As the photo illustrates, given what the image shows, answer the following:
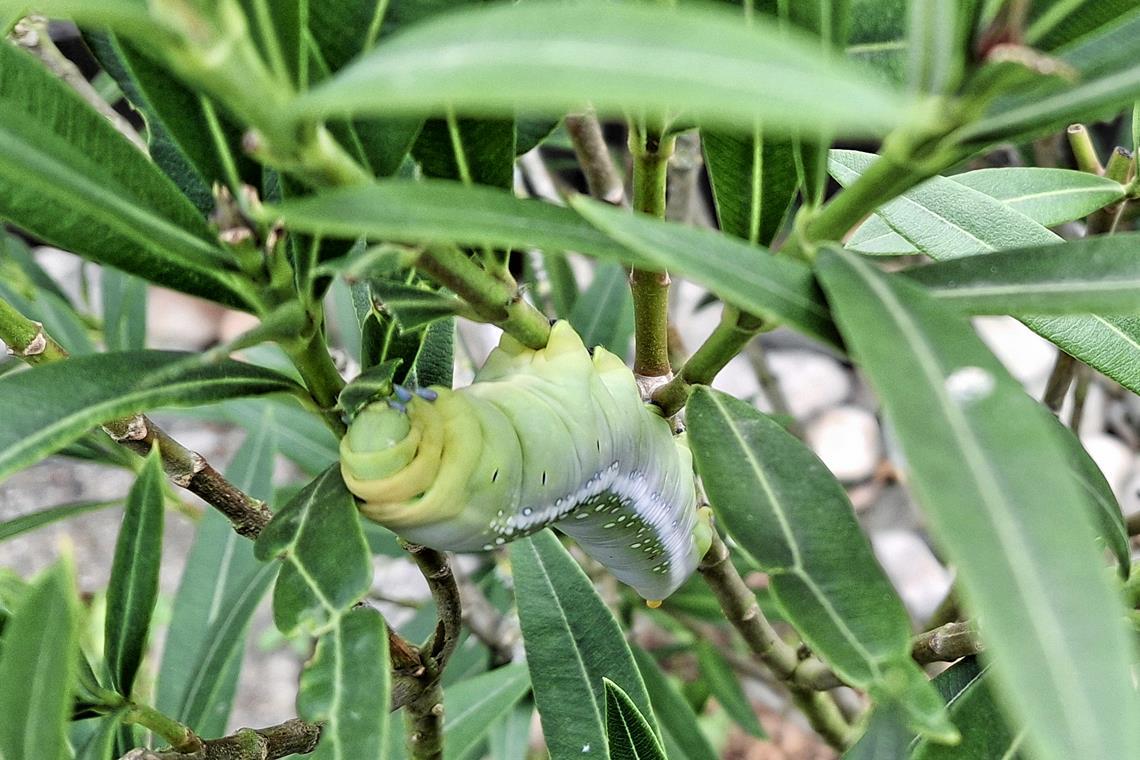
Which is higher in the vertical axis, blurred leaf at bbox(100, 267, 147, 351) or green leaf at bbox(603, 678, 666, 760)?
blurred leaf at bbox(100, 267, 147, 351)

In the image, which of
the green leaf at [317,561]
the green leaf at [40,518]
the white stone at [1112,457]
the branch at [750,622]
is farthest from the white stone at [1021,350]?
the green leaf at [317,561]

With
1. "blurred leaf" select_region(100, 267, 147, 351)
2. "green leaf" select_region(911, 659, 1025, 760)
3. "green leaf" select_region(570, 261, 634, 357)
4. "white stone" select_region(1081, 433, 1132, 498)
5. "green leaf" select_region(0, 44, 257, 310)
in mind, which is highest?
"white stone" select_region(1081, 433, 1132, 498)

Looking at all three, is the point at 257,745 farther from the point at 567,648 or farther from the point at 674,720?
the point at 674,720

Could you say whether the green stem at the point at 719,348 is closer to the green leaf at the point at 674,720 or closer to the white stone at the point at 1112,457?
the green leaf at the point at 674,720

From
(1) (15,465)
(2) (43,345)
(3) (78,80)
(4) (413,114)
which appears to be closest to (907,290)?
(4) (413,114)

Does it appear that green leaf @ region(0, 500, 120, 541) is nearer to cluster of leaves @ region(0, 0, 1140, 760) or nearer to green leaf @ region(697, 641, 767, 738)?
cluster of leaves @ region(0, 0, 1140, 760)

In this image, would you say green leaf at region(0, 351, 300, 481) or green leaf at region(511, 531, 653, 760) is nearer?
green leaf at region(0, 351, 300, 481)

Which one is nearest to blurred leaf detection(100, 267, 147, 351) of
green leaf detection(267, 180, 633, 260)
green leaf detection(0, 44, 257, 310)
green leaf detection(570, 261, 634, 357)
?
green leaf detection(570, 261, 634, 357)
